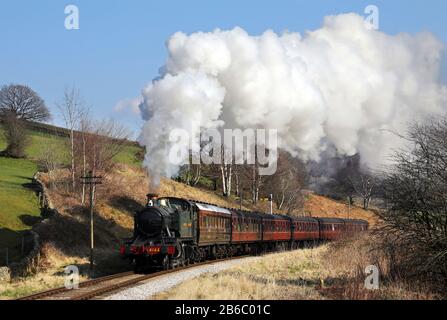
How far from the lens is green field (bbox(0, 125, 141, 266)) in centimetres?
3356

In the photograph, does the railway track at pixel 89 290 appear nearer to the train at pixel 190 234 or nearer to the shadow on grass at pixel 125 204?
the train at pixel 190 234

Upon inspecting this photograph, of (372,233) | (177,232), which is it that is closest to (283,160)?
(177,232)

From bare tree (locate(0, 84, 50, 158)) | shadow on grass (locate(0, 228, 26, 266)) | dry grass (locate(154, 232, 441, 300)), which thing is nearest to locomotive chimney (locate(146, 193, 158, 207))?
dry grass (locate(154, 232, 441, 300))

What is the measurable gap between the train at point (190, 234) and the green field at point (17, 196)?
9.08 meters

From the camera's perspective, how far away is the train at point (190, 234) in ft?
78.1

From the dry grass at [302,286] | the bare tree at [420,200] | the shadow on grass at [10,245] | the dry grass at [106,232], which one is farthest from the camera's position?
the shadow on grass at [10,245]

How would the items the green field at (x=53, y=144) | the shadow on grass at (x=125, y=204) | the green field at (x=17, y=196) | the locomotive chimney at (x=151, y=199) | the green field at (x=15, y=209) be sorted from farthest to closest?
the green field at (x=53, y=144)
the shadow on grass at (x=125, y=204)
the green field at (x=17, y=196)
the green field at (x=15, y=209)
the locomotive chimney at (x=151, y=199)

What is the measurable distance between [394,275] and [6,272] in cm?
1672

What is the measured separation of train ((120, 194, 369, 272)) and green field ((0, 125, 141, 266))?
9.08 m

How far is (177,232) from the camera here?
2445cm

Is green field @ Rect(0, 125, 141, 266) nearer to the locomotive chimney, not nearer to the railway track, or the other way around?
the locomotive chimney

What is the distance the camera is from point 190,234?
84.5 ft

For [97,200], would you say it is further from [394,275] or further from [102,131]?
[394,275]

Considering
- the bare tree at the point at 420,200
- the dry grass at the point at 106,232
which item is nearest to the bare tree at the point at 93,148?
the dry grass at the point at 106,232
